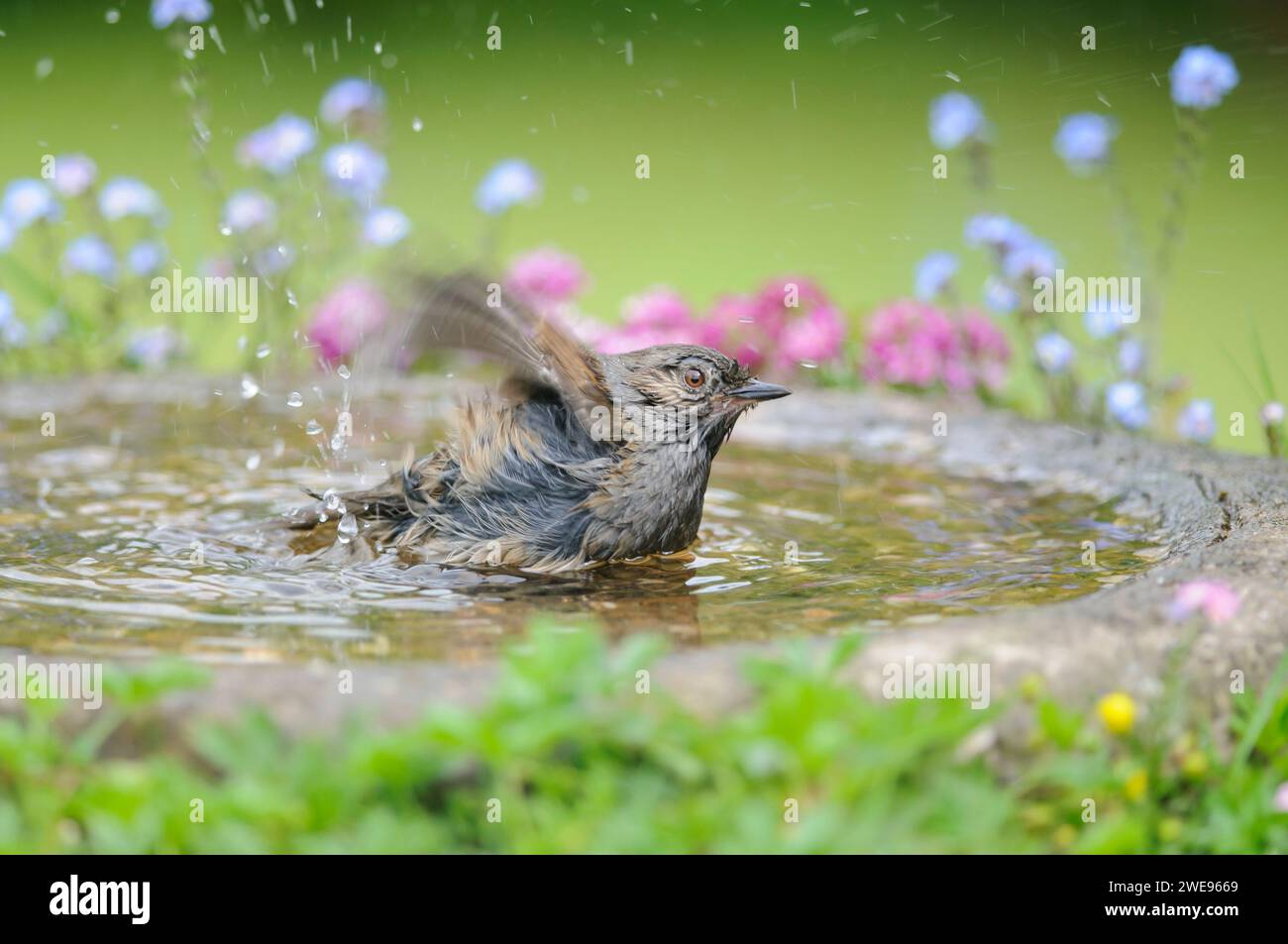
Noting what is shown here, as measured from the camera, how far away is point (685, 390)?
4.12m

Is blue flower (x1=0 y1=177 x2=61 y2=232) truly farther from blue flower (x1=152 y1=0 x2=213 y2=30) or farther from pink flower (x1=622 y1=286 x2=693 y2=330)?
pink flower (x1=622 y1=286 x2=693 y2=330)

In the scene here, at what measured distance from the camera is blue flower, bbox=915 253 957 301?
258 inches

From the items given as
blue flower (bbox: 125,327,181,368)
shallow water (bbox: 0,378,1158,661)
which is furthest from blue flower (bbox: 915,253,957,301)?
blue flower (bbox: 125,327,181,368)

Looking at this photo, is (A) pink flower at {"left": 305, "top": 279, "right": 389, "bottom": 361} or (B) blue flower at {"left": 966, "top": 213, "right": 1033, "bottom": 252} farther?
(A) pink flower at {"left": 305, "top": 279, "right": 389, "bottom": 361}

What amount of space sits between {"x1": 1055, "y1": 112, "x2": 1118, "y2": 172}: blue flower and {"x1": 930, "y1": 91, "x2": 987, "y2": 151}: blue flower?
0.37 m

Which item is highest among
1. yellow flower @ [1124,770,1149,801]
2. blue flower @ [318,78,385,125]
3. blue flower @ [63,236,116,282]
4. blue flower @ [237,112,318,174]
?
blue flower @ [318,78,385,125]

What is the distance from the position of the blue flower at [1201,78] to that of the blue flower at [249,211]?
4277mm

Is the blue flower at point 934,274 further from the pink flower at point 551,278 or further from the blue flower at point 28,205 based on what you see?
the blue flower at point 28,205

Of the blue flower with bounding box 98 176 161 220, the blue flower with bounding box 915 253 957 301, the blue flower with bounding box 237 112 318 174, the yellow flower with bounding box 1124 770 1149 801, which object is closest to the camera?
the yellow flower with bounding box 1124 770 1149 801

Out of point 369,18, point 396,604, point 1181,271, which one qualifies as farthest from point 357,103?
point 369,18

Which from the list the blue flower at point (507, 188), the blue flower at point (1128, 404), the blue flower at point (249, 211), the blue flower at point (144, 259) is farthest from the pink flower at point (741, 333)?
the blue flower at point (144, 259)
